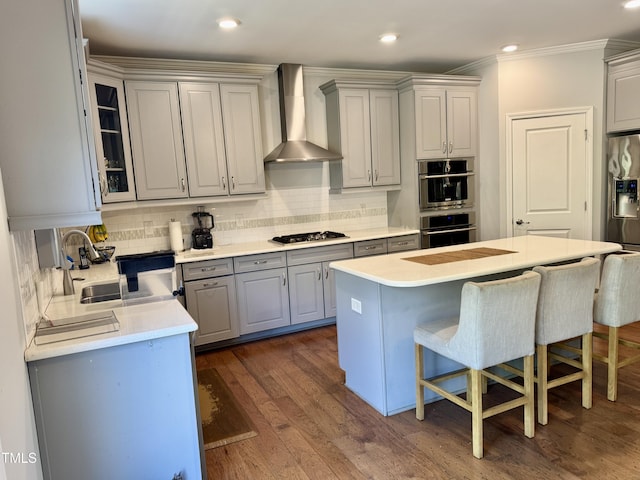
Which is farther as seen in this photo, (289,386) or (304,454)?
(289,386)

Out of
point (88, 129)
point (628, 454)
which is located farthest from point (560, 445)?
point (88, 129)

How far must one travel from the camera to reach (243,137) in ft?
14.2

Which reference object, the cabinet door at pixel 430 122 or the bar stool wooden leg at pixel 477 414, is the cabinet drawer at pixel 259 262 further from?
the bar stool wooden leg at pixel 477 414

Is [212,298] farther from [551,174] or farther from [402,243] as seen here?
[551,174]

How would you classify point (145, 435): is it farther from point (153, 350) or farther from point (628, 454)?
point (628, 454)

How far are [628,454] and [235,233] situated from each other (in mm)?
3594

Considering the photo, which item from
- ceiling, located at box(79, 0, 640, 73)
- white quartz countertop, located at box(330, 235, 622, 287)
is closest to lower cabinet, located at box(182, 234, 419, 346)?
white quartz countertop, located at box(330, 235, 622, 287)

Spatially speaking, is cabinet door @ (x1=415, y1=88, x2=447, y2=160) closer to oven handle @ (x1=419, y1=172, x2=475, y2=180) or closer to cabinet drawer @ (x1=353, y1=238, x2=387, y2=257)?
oven handle @ (x1=419, y1=172, x2=475, y2=180)

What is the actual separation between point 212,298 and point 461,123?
3.25 meters

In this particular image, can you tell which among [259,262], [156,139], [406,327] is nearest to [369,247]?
[259,262]

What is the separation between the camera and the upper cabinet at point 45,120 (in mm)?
1734

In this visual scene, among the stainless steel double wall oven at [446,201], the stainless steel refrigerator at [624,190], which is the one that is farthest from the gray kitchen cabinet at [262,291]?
the stainless steel refrigerator at [624,190]

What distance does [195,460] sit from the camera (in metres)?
2.07

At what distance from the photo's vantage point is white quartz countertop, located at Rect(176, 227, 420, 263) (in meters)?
4.00
